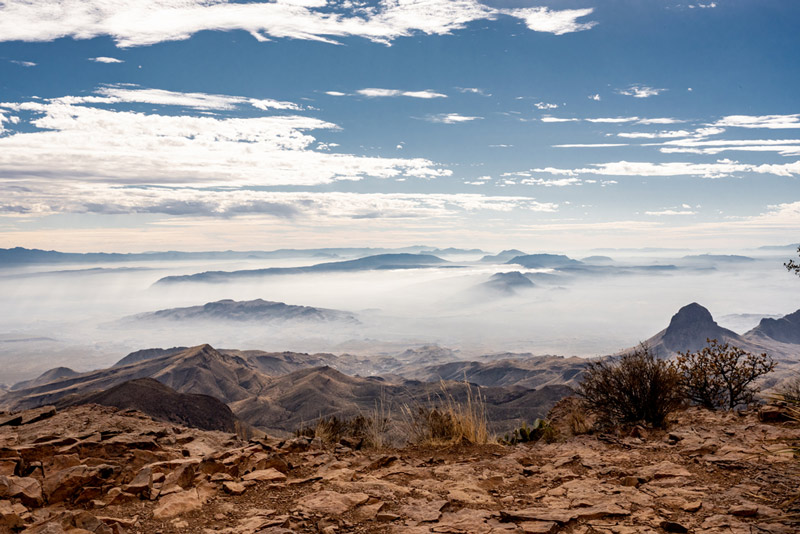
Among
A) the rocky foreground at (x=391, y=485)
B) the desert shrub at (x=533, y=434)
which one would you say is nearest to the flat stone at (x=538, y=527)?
the rocky foreground at (x=391, y=485)

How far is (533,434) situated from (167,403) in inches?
2684

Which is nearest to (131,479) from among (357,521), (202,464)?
(202,464)

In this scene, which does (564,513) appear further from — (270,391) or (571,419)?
(270,391)

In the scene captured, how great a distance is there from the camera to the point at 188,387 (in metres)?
141

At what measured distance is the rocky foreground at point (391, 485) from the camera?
209 inches

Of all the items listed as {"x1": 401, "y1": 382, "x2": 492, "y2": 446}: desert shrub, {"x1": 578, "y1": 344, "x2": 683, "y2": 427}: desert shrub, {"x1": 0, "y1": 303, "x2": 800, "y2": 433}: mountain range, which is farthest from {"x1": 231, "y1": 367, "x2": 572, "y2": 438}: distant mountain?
{"x1": 401, "y1": 382, "x2": 492, "y2": 446}: desert shrub

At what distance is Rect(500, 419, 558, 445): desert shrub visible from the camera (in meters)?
10.2

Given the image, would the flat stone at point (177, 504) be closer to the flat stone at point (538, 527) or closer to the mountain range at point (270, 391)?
the flat stone at point (538, 527)

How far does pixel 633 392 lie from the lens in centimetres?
1047

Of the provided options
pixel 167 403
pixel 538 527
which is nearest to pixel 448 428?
pixel 538 527

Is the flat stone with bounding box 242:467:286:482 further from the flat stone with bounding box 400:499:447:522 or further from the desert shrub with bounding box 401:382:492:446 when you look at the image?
the desert shrub with bounding box 401:382:492:446

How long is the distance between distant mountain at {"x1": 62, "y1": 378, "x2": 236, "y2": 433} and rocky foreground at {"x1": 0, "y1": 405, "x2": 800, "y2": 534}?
199 feet

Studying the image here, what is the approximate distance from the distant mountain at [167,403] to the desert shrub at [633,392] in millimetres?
60571

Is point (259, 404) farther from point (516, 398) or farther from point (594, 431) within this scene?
point (594, 431)
